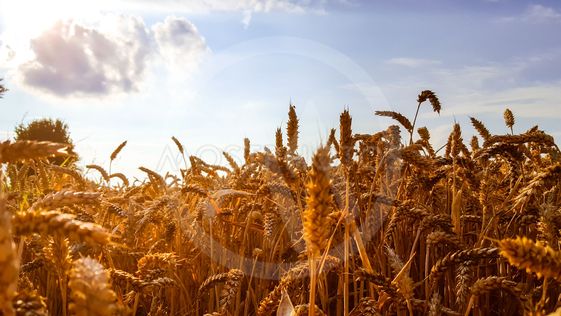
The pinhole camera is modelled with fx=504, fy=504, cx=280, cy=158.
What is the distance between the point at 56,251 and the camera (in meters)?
1.59

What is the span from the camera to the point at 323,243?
1.22 meters

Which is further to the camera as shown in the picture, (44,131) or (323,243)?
(44,131)

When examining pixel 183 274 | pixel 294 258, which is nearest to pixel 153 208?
pixel 183 274

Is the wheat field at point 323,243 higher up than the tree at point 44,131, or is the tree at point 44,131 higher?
the tree at point 44,131

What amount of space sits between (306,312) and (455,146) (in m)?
1.35

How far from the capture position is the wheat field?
1.04 metres

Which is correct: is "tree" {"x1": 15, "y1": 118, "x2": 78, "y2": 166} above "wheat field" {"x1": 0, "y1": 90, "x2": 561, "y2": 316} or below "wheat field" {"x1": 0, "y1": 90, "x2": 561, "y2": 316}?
above

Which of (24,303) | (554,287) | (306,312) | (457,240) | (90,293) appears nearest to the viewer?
(90,293)

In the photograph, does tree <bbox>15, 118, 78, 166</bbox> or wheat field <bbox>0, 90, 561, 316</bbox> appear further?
tree <bbox>15, 118, 78, 166</bbox>

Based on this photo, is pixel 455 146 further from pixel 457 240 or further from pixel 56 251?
pixel 56 251

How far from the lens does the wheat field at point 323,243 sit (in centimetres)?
104

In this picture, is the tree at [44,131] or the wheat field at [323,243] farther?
the tree at [44,131]

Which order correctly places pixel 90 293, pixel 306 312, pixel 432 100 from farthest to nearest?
pixel 432 100, pixel 306 312, pixel 90 293

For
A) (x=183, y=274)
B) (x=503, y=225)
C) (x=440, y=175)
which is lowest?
(x=183, y=274)
